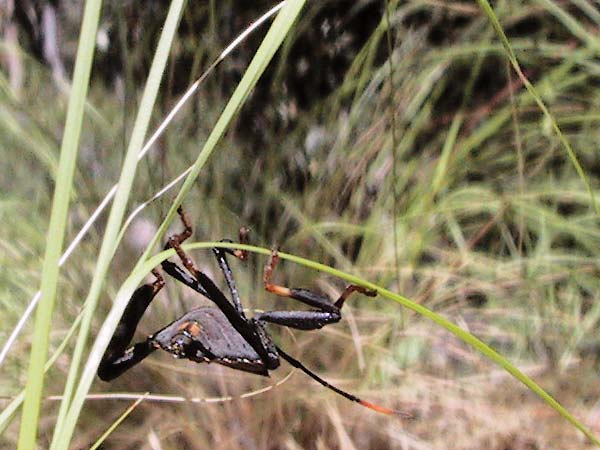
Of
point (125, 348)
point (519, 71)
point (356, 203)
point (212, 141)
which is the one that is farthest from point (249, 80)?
point (356, 203)

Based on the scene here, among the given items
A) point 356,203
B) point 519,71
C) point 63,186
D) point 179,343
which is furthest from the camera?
point 356,203

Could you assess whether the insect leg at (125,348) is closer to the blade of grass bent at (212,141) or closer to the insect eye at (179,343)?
the insect eye at (179,343)

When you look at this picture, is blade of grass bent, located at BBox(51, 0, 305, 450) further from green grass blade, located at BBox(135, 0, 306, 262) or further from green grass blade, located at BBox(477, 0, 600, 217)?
green grass blade, located at BBox(477, 0, 600, 217)

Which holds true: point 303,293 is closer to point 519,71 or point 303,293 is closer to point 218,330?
point 218,330

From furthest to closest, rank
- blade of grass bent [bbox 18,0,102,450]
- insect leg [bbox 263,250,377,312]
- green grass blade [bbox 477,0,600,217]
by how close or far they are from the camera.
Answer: insect leg [bbox 263,250,377,312] → green grass blade [bbox 477,0,600,217] → blade of grass bent [bbox 18,0,102,450]

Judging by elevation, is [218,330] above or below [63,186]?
below

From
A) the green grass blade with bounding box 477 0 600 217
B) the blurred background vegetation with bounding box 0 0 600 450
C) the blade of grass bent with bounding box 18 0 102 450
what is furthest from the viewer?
the blurred background vegetation with bounding box 0 0 600 450

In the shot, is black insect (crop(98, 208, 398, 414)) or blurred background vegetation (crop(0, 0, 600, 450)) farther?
blurred background vegetation (crop(0, 0, 600, 450))

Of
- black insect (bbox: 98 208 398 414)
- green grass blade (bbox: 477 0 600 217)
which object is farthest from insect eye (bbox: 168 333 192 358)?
green grass blade (bbox: 477 0 600 217)

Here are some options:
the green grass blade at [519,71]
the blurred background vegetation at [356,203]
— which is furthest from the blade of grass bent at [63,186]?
the blurred background vegetation at [356,203]
